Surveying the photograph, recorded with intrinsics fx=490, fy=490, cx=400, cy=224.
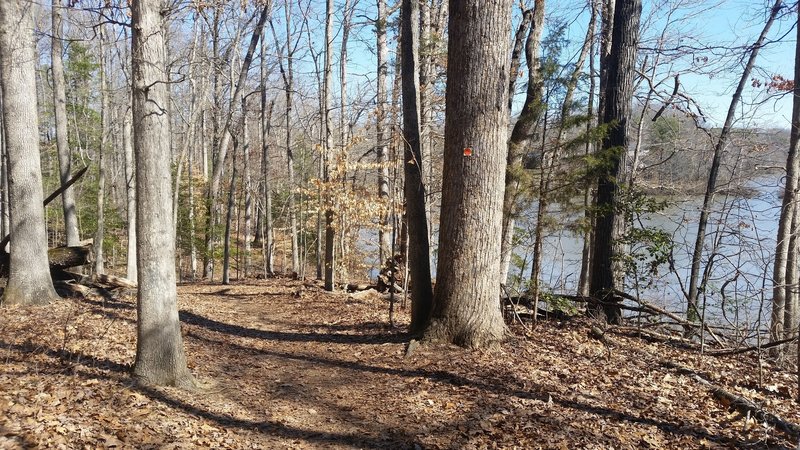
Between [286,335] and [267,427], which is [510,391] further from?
[286,335]

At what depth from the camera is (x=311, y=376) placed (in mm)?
6086

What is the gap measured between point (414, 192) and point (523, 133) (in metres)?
2.96

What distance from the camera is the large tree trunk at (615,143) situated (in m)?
7.83

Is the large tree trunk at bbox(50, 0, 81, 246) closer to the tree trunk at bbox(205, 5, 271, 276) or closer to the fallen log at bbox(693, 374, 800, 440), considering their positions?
the tree trunk at bbox(205, 5, 271, 276)

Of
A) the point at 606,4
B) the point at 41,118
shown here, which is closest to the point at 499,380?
the point at 606,4

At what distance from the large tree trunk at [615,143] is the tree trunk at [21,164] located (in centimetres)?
894

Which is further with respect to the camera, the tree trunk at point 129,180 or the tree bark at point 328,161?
the tree trunk at point 129,180

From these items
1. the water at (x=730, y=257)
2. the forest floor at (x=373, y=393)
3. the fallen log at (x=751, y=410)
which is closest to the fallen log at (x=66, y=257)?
the forest floor at (x=373, y=393)

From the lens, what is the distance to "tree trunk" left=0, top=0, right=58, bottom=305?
7.69 metres

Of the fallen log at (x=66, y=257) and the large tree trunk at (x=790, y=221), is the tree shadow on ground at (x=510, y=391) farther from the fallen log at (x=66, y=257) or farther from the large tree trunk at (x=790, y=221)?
the large tree trunk at (x=790, y=221)

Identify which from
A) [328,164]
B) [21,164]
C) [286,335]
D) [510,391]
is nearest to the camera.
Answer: [510,391]

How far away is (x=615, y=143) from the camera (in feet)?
26.2

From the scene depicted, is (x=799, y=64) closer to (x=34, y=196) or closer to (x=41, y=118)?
(x=34, y=196)

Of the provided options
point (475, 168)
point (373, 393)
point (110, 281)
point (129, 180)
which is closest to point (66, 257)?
point (110, 281)
